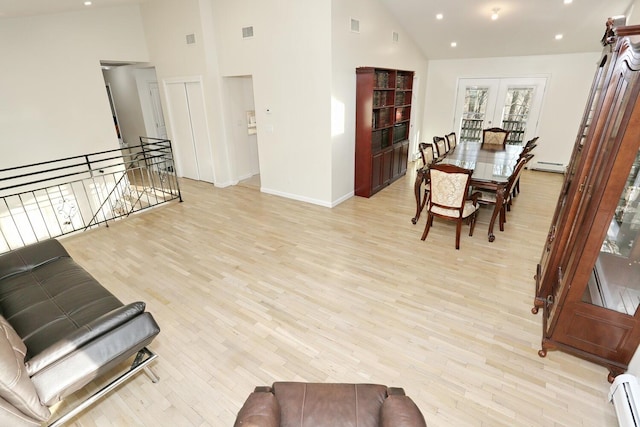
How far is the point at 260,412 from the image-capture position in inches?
53.5

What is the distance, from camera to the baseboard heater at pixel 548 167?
723cm

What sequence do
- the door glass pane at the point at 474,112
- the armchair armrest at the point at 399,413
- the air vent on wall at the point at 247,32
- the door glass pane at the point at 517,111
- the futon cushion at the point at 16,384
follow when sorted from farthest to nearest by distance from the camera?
the door glass pane at the point at 474,112, the door glass pane at the point at 517,111, the air vent on wall at the point at 247,32, the futon cushion at the point at 16,384, the armchair armrest at the point at 399,413

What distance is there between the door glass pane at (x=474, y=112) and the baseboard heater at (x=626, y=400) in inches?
292

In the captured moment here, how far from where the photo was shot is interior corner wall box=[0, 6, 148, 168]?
5039 mm

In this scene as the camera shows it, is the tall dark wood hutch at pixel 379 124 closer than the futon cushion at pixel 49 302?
No

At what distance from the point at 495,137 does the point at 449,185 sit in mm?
3552

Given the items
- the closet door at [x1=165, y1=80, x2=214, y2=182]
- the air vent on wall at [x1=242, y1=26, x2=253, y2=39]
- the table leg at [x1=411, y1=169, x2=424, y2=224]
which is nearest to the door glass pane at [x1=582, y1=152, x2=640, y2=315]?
the table leg at [x1=411, y1=169, x2=424, y2=224]

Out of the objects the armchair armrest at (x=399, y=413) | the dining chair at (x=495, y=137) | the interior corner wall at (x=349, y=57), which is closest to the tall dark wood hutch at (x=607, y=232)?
the armchair armrest at (x=399, y=413)

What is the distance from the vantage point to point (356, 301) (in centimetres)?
300

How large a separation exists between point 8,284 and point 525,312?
4360mm

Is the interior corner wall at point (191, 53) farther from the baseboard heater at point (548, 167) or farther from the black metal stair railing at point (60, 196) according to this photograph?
the baseboard heater at point (548, 167)

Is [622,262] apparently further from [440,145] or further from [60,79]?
[60,79]

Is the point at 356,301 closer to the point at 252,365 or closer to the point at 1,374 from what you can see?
the point at 252,365

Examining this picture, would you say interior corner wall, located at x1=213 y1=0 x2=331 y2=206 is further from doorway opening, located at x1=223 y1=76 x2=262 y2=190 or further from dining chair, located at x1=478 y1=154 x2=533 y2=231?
A: dining chair, located at x1=478 y1=154 x2=533 y2=231
